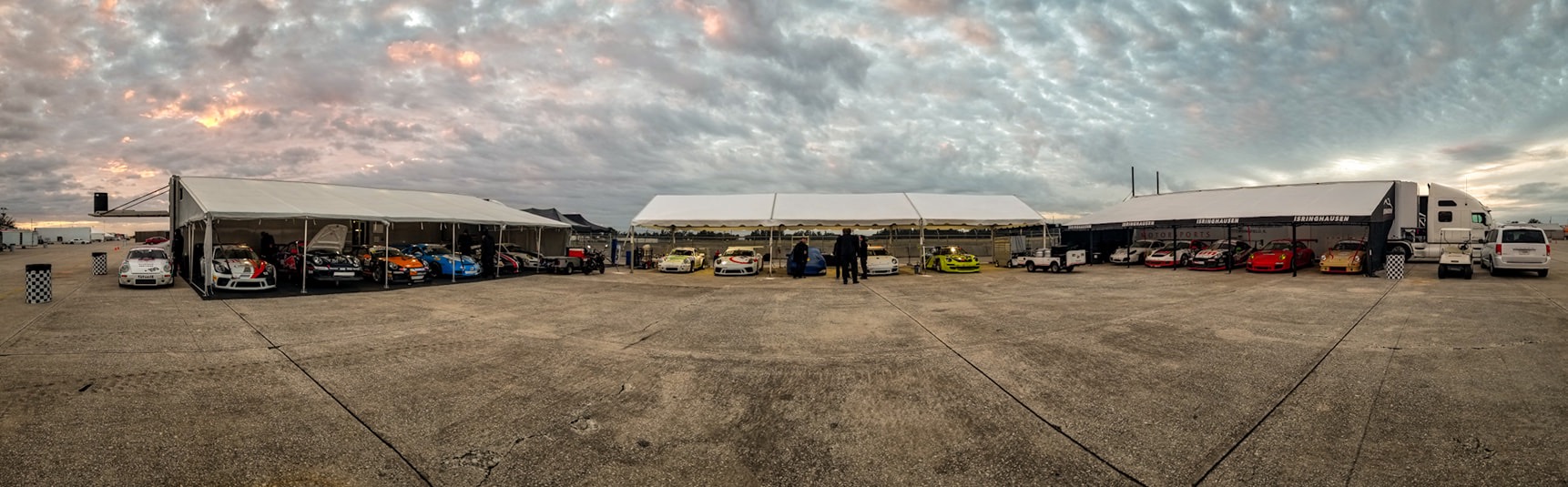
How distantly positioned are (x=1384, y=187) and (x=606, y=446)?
941 inches

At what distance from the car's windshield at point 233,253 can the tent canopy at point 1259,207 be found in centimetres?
2725

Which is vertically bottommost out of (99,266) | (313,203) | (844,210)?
(99,266)

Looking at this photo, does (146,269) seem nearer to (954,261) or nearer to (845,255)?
(845,255)

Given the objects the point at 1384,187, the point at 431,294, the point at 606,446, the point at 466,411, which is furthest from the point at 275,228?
the point at 1384,187

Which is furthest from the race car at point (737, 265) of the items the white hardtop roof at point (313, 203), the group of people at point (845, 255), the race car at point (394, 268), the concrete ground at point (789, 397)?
the concrete ground at point (789, 397)

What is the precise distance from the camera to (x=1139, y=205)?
24672 millimetres

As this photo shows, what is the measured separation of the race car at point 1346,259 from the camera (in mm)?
16734

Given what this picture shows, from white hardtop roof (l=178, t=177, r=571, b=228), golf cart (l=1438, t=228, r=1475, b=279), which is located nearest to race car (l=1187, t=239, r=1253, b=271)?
golf cart (l=1438, t=228, r=1475, b=279)

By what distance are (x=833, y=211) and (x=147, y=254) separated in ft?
60.3

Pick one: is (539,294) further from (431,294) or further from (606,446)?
(606,446)

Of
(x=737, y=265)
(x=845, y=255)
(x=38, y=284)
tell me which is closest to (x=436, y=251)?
(x=38, y=284)

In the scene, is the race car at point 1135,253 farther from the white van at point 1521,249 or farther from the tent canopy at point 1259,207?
the white van at point 1521,249

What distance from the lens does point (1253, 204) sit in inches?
767

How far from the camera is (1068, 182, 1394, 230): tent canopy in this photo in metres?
16.6
